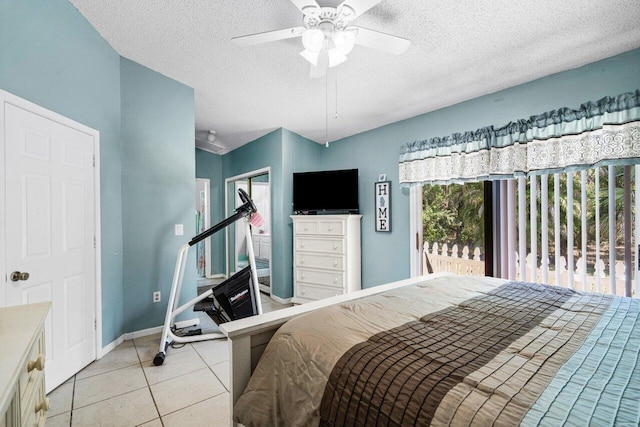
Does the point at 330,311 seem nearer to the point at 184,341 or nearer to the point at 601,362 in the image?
the point at 601,362

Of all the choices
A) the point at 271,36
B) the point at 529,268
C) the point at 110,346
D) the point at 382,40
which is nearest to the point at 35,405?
the point at 110,346

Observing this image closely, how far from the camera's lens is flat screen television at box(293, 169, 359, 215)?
3.87 metres

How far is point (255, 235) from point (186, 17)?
15.3ft

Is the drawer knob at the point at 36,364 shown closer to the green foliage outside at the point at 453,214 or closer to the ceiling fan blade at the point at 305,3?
the ceiling fan blade at the point at 305,3

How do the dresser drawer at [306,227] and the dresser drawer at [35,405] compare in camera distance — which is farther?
the dresser drawer at [306,227]

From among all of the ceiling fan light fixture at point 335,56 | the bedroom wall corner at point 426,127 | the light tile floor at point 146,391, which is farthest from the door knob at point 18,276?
the bedroom wall corner at point 426,127

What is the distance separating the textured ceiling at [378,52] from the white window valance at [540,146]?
1.30 feet

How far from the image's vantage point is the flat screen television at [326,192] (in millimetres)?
3873

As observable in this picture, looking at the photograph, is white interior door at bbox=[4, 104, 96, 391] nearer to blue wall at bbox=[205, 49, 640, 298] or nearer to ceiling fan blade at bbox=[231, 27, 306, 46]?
ceiling fan blade at bbox=[231, 27, 306, 46]

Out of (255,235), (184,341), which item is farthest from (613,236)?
(255,235)

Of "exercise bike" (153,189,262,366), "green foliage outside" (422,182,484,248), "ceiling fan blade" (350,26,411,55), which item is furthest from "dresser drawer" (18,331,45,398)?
"green foliage outside" (422,182,484,248)

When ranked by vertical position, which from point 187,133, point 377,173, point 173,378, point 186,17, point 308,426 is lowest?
point 173,378

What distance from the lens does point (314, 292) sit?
3.88m

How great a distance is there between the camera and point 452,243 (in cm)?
336
